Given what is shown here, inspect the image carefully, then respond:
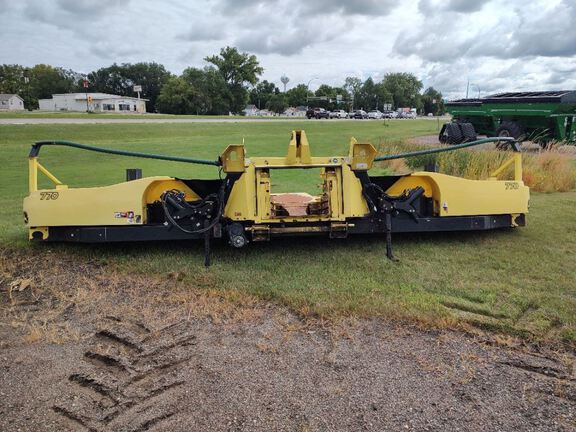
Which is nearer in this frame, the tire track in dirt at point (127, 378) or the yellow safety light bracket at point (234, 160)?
the tire track in dirt at point (127, 378)

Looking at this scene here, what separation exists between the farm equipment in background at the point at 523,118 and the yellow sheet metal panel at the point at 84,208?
44.1 feet

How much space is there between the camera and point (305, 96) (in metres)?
119

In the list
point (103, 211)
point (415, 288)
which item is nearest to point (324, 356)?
point (415, 288)

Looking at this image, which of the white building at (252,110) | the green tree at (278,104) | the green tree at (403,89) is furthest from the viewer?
the green tree at (403,89)

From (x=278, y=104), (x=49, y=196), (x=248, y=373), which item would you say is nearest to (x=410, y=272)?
(x=248, y=373)

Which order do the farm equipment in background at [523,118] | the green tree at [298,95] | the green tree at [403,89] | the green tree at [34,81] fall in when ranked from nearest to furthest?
the farm equipment in background at [523,118] < the green tree at [34,81] < the green tree at [298,95] < the green tree at [403,89]

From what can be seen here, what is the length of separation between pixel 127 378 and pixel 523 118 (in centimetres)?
1783

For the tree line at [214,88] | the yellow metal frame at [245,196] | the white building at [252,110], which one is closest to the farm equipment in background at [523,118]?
the yellow metal frame at [245,196]

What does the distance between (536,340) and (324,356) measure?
1.43 metres

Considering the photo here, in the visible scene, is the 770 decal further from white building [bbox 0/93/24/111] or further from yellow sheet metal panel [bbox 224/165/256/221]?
white building [bbox 0/93/24/111]

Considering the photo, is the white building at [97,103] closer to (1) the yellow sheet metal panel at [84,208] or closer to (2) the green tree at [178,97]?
(2) the green tree at [178,97]

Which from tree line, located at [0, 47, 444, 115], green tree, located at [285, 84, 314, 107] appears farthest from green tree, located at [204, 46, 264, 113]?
green tree, located at [285, 84, 314, 107]

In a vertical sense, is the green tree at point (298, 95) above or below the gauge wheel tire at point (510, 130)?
above

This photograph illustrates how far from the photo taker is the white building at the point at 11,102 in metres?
86.4
